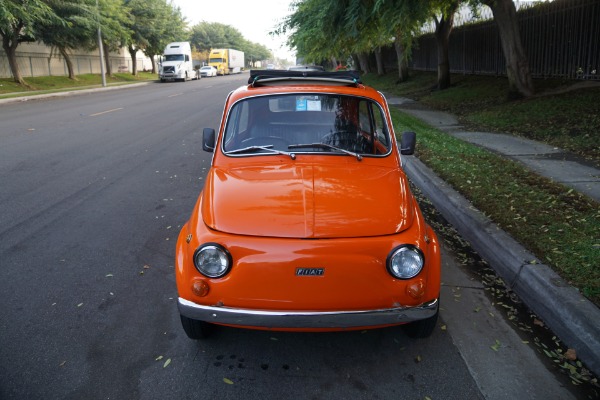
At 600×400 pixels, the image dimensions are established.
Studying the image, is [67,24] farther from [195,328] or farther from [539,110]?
[195,328]

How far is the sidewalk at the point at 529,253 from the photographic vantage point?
335 centimetres

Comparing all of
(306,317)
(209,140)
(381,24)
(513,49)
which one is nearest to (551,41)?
(513,49)

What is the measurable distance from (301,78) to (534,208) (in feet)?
9.92

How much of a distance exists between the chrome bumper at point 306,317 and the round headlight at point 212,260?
21cm

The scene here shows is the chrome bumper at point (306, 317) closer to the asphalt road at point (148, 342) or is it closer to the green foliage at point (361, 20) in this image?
the asphalt road at point (148, 342)

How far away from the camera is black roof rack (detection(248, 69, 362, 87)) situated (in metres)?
4.68

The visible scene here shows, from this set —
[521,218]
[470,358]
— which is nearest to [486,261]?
[521,218]

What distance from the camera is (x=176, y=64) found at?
149ft

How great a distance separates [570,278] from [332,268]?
2188 mm

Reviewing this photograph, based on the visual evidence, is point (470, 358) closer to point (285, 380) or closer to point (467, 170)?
point (285, 380)

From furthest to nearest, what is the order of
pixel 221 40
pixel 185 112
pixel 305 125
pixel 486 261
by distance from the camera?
1. pixel 221 40
2. pixel 185 112
3. pixel 486 261
4. pixel 305 125

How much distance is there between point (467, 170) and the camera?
7.47m

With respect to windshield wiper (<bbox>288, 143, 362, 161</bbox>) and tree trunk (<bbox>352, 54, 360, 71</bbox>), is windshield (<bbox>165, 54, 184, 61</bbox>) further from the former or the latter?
windshield wiper (<bbox>288, 143, 362, 161</bbox>)

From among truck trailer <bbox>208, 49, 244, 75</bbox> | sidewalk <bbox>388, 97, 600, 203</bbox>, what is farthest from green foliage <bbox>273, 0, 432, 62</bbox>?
truck trailer <bbox>208, 49, 244, 75</bbox>
